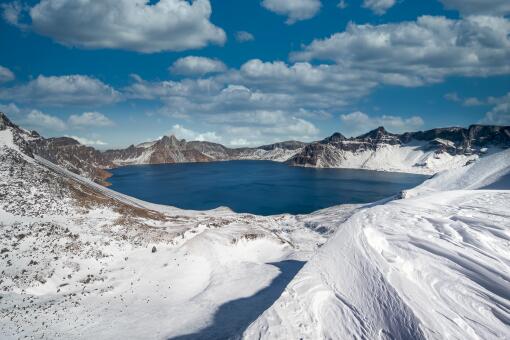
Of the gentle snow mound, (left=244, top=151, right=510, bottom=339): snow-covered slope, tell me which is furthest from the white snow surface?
the gentle snow mound

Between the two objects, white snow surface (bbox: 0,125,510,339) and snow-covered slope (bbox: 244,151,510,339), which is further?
white snow surface (bbox: 0,125,510,339)

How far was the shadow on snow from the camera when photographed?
21.3m

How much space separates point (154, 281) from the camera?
102 feet

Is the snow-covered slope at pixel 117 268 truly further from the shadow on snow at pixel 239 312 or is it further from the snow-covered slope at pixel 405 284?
the snow-covered slope at pixel 405 284

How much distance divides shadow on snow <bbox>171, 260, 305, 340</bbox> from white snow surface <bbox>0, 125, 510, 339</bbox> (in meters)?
0.16

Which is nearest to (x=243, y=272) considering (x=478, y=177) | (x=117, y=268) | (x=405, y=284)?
(x=117, y=268)

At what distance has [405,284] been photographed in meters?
14.6

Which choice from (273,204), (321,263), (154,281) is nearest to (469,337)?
(321,263)

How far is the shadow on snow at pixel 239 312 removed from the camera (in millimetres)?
21298

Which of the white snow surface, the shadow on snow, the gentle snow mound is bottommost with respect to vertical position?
the shadow on snow

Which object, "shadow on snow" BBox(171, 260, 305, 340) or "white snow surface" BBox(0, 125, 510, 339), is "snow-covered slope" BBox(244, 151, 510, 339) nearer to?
"white snow surface" BBox(0, 125, 510, 339)

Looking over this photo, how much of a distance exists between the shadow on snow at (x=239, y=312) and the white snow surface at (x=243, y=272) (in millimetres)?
157

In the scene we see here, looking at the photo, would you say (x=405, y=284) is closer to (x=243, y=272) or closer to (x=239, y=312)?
(x=239, y=312)

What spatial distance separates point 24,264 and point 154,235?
1497 cm
